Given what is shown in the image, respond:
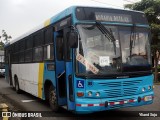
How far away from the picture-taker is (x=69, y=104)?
770 cm

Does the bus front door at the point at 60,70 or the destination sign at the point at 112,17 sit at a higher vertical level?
the destination sign at the point at 112,17

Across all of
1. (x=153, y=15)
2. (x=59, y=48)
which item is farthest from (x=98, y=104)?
(x=153, y=15)

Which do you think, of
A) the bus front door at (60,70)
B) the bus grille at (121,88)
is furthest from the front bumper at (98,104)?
the bus front door at (60,70)

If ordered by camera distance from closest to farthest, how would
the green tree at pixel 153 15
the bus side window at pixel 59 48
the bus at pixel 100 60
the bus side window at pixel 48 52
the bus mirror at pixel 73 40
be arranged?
1. the bus mirror at pixel 73 40
2. the bus at pixel 100 60
3. the bus side window at pixel 59 48
4. the bus side window at pixel 48 52
5. the green tree at pixel 153 15

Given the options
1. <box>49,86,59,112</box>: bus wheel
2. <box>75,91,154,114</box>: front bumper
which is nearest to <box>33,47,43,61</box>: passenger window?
<box>49,86,59,112</box>: bus wheel

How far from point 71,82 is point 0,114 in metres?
2.60

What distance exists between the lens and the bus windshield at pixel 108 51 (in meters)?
7.26

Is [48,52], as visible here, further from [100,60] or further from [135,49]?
[135,49]

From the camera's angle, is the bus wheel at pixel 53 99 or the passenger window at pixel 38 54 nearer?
the bus wheel at pixel 53 99

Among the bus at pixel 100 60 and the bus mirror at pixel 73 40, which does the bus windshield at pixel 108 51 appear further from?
the bus mirror at pixel 73 40

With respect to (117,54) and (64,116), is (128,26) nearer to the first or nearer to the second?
(117,54)

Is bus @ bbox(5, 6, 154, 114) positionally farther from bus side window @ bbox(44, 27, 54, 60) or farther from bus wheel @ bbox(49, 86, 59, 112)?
bus side window @ bbox(44, 27, 54, 60)

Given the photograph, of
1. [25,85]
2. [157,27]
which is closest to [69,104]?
[25,85]

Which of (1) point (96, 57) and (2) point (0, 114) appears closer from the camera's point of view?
(1) point (96, 57)
